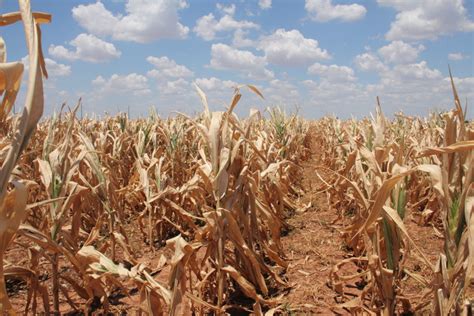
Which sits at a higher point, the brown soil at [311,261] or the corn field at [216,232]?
the corn field at [216,232]

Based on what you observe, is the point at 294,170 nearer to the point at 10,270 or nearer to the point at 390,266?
the point at 390,266

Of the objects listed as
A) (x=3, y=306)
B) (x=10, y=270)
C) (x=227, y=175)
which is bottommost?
(x=10, y=270)

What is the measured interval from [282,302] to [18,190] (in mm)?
2442

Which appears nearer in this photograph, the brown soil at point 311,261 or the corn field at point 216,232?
the corn field at point 216,232

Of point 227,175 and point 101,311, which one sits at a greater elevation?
point 227,175

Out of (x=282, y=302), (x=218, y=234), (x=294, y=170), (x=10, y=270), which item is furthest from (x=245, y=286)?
(x=294, y=170)

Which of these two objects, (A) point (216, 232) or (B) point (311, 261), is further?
(B) point (311, 261)

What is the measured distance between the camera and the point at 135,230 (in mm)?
5098

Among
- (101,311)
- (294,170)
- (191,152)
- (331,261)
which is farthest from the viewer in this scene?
(294,170)

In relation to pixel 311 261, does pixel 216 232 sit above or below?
above

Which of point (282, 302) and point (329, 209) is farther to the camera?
point (329, 209)

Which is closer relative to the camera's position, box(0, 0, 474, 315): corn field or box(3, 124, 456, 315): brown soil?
box(0, 0, 474, 315): corn field

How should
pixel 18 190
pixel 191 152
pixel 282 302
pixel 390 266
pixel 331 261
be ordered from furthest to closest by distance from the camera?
pixel 191 152 → pixel 331 261 → pixel 282 302 → pixel 390 266 → pixel 18 190

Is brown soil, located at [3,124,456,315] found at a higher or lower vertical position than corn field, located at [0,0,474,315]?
lower
